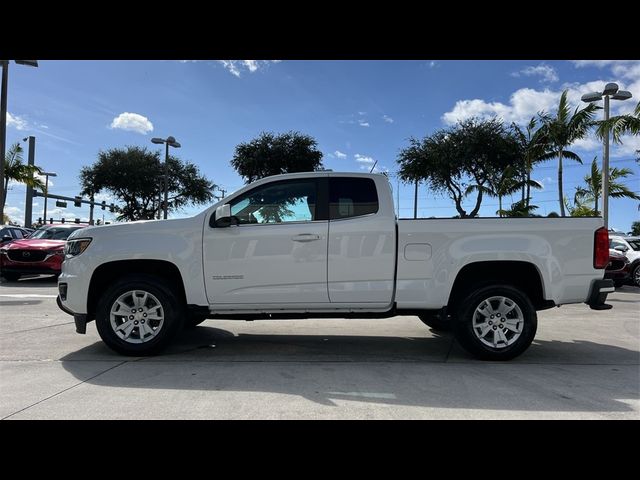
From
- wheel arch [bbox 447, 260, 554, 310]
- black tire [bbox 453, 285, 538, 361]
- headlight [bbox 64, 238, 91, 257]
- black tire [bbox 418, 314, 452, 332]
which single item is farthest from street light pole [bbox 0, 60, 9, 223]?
black tire [bbox 453, 285, 538, 361]

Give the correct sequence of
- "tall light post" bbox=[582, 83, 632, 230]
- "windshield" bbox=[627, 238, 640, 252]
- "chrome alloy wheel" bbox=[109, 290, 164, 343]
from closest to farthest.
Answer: "chrome alloy wheel" bbox=[109, 290, 164, 343] < "windshield" bbox=[627, 238, 640, 252] < "tall light post" bbox=[582, 83, 632, 230]

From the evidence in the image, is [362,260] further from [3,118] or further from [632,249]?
[3,118]

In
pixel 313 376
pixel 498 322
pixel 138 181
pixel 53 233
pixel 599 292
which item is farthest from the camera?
pixel 138 181

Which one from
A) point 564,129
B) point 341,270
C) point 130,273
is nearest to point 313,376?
point 341,270

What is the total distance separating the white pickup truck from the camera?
4.86m

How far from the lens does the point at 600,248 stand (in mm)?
4840

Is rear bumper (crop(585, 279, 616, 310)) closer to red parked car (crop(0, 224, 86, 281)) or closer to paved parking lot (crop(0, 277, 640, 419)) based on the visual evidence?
paved parking lot (crop(0, 277, 640, 419))

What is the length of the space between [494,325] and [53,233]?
13.4m

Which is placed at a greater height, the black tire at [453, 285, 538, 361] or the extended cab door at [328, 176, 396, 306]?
the extended cab door at [328, 176, 396, 306]

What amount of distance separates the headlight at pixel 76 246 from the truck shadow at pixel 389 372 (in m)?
1.24

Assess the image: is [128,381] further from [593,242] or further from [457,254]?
[593,242]

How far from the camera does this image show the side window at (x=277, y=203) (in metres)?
5.06

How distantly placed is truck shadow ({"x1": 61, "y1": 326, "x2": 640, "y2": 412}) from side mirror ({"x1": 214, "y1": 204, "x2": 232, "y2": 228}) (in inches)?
62.5

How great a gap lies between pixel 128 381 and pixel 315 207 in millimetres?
2693
